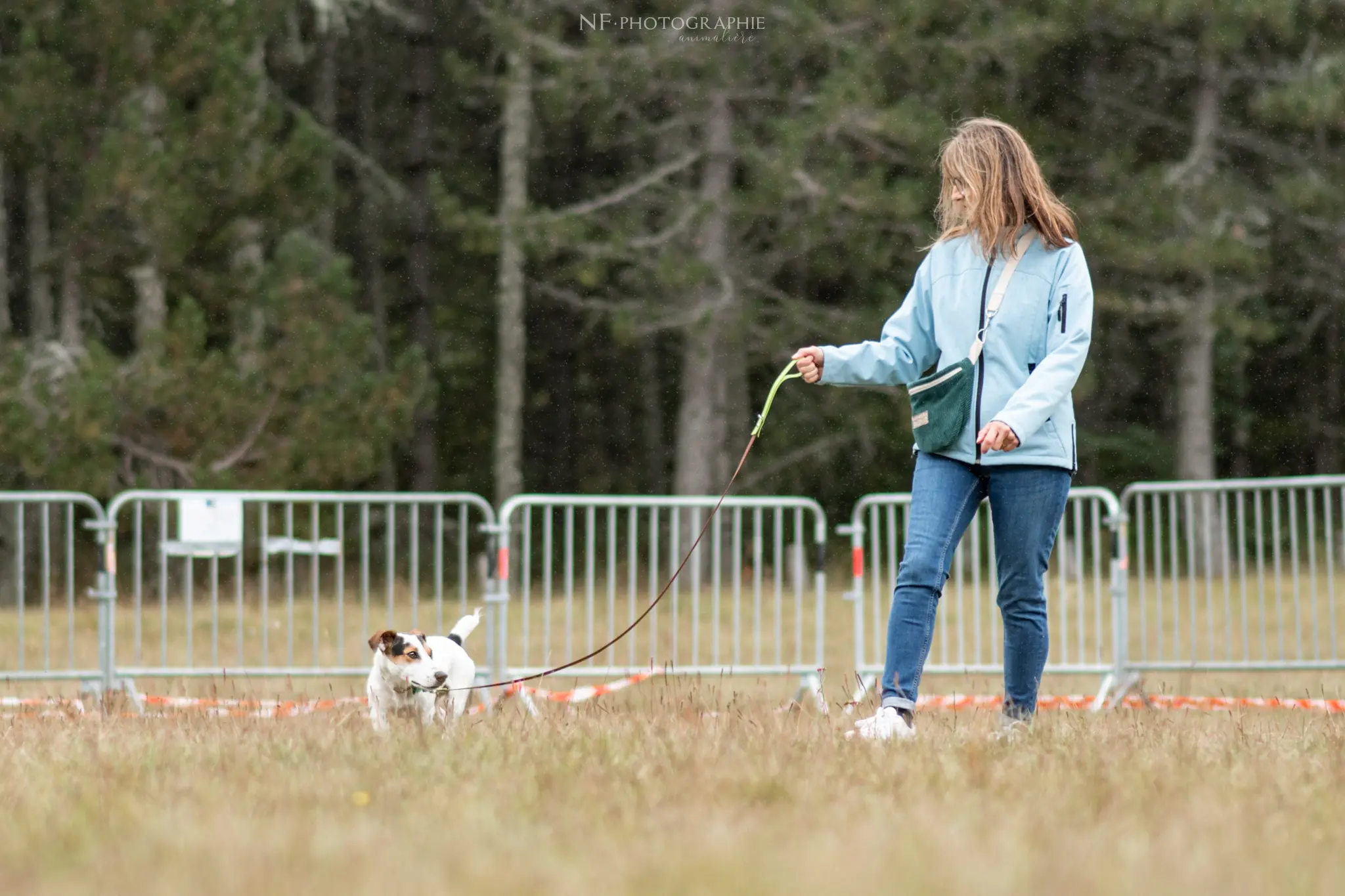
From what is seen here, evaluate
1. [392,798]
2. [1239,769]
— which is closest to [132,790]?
[392,798]

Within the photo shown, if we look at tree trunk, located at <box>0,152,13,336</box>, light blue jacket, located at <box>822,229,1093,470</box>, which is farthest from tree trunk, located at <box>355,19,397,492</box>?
A: light blue jacket, located at <box>822,229,1093,470</box>

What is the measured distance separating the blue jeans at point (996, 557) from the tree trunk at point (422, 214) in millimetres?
18729

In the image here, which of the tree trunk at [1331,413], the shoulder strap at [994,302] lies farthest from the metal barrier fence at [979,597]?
the tree trunk at [1331,413]

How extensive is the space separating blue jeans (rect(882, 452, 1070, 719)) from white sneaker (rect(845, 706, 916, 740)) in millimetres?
60

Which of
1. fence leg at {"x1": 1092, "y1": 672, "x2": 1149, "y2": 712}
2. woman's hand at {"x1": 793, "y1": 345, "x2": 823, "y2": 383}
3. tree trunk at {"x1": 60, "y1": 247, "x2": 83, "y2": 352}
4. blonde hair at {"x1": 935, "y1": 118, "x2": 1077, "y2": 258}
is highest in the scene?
tree trunk at {"x1": 60, "y1": 247, "x2": 83, "y2": 352}

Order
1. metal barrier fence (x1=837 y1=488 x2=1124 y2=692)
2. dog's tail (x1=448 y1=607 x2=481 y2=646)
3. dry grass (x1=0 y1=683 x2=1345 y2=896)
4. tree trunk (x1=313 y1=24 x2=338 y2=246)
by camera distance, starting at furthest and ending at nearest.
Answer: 1. tree trunk (x1=313 y1=24 x2=338 y2=246)
2. metal barrier fence (x1=837 y1=488 x2=1124 y2=692)
3. dog's tail (x1=448 y1=607 x2=481 y2=646)
4. dry grass (x1=0 y1=683 x2=1345 y2=896)

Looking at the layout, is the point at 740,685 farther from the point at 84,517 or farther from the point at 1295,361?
the point at 1295,361

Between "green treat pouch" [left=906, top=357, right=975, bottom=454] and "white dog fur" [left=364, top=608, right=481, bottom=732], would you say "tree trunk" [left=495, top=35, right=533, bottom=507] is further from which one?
"green treat pouch" [left=906, top=357, right=975, bottom=454]

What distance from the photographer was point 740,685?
34.0 ft

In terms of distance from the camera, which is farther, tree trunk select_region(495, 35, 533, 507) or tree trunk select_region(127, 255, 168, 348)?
tree trunk select_region(495, 35, 533, 507)

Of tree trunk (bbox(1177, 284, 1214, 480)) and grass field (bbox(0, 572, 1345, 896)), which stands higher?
tree trunk (bbox(1177, 284, 1214, 480))

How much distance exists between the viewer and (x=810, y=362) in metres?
5.30

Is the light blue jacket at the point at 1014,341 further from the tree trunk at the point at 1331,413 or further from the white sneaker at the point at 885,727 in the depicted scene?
the tree trunk at the point at 1331,413

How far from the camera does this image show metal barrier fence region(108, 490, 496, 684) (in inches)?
366
